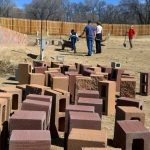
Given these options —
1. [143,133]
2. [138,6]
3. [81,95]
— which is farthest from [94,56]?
[138,6]

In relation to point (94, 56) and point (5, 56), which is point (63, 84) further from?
point (94, 56)

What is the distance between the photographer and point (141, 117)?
7.10m

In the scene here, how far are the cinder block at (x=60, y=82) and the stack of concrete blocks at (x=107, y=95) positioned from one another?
64cm

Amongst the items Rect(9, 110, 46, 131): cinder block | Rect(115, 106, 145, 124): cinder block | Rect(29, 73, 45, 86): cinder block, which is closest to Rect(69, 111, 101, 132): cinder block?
Rect(9, 110, 46, 131): cinder block

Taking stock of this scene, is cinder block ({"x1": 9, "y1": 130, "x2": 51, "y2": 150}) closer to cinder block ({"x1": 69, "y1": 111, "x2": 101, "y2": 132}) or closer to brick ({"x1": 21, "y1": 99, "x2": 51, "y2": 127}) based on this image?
cinder block ({"x1": 69, "y1": 111, "x2": 101, "y2": 132})

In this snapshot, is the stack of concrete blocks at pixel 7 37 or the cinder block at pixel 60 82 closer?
the cinder block at pixel 60 82

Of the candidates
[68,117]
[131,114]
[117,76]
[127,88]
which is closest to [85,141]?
[68,117]

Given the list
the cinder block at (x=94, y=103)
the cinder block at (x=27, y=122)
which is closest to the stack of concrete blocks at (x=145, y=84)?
the cinder block at (x=94, y=103)

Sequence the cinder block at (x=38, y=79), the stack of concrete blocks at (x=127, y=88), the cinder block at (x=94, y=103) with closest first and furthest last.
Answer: the cinder block at (x=94, y=103) → the cinder block at (x=38, y=79) → the stack of concrete blocks at (x=127, y=88)

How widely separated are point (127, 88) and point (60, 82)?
1926 mm

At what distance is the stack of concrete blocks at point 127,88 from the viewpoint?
10799 mm

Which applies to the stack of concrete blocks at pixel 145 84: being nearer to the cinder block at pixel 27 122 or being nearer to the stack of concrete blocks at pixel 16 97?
the stack of concrete blocks at pixel 16 97

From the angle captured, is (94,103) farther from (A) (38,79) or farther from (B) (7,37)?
(B) (7,37)

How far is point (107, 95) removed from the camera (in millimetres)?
9484
